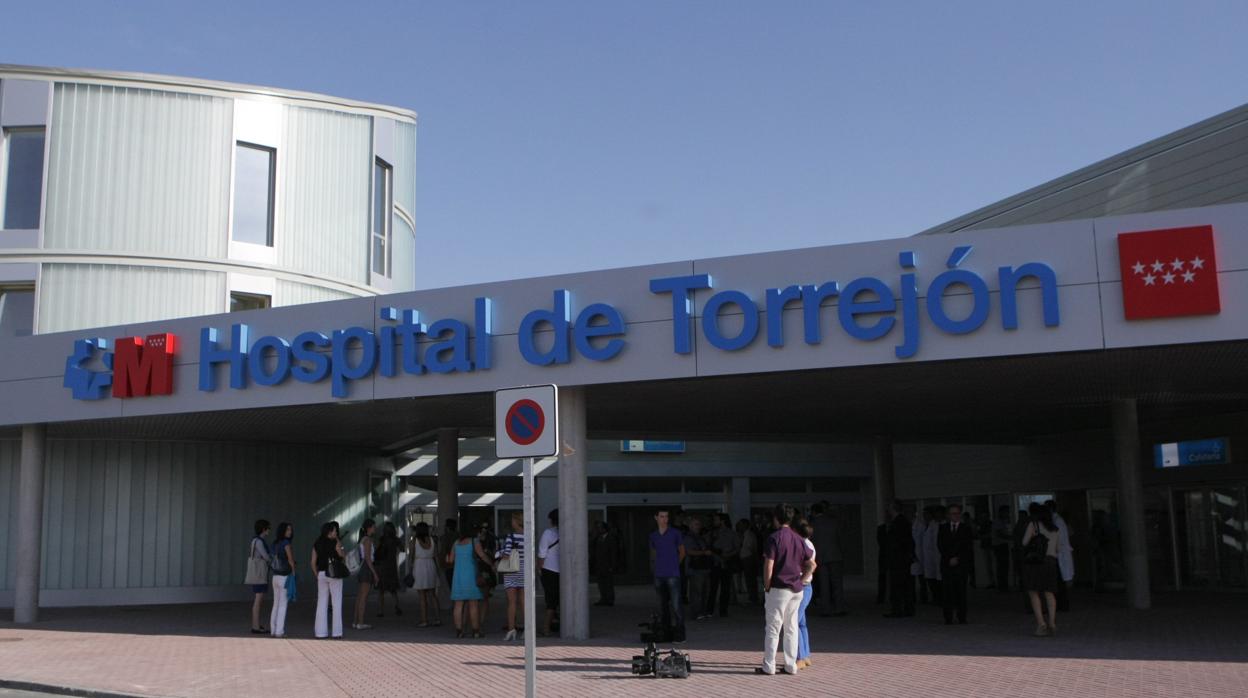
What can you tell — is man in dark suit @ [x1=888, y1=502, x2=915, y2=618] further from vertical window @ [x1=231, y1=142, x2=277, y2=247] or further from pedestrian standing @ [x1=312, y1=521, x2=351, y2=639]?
vertical window @ [x1=231, y1=142, x2=277, y2=247]

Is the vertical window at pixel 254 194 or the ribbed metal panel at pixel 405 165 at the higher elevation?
the ribbed metal panel at pixel 405 165

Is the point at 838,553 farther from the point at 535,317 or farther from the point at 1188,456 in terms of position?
the point at 1188,456

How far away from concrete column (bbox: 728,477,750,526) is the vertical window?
43.3 feet

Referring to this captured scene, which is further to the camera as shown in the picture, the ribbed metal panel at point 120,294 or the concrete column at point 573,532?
the ribbed metal panel at point 120,294

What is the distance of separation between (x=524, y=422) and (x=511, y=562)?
6.58m

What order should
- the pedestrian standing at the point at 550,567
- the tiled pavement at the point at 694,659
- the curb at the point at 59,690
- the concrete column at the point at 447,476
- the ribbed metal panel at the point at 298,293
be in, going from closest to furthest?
1. the tiled pavement at the point at 694,659
2. the curb at the point at 59,690
3. the pedestrian standing at the point at 550,567
4. the concrete column at the point at 447,476
5. the ribbed metal panel at the point at 298,293

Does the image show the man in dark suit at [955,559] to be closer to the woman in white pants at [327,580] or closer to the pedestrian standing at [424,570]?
the pedestrian standing at [424,570]

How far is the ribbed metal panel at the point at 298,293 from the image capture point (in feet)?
80.9

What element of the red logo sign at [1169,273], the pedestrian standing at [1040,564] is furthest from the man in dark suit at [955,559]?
the red logo sign at [1169,273]

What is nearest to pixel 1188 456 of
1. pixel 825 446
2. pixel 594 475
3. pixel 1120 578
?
pixel 1120 578

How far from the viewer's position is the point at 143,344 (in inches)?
677

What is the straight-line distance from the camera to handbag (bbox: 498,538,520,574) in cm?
1451

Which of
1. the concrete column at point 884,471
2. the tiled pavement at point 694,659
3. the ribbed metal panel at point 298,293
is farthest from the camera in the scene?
the concrete column at point 884,471

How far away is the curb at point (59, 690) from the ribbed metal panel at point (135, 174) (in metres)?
13.4
